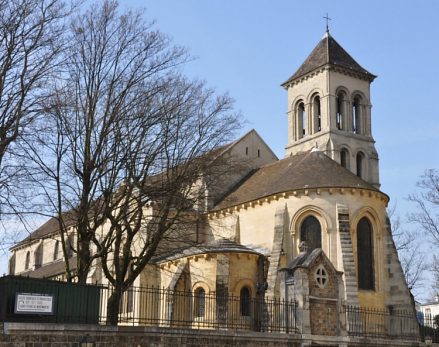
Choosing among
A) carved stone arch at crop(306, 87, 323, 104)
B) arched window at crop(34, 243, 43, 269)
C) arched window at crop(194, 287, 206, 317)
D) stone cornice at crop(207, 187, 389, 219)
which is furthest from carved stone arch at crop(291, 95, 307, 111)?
arched window at crop(194, 287, 206, 317)

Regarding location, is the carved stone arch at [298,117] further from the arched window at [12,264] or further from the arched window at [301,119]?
the arched window at [12,264]

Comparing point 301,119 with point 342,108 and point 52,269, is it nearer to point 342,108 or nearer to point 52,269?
point 342,108

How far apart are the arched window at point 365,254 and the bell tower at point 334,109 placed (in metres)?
18.9

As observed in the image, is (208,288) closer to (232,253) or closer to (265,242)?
(232,253)

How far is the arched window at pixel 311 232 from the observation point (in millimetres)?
32250

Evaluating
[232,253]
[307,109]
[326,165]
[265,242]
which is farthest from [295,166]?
[307,109]

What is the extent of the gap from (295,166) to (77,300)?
2187 cm

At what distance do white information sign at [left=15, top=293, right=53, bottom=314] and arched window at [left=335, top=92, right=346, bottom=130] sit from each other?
4211 centimetres

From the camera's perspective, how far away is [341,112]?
54969 millimetres

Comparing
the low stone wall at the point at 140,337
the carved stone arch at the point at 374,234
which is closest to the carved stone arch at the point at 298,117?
the carved stone arch at the point at 374,234

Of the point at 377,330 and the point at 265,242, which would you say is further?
the point at 265,242

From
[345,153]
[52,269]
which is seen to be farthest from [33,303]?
[345,153]

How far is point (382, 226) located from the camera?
110 feet

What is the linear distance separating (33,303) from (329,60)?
43.1 meters
